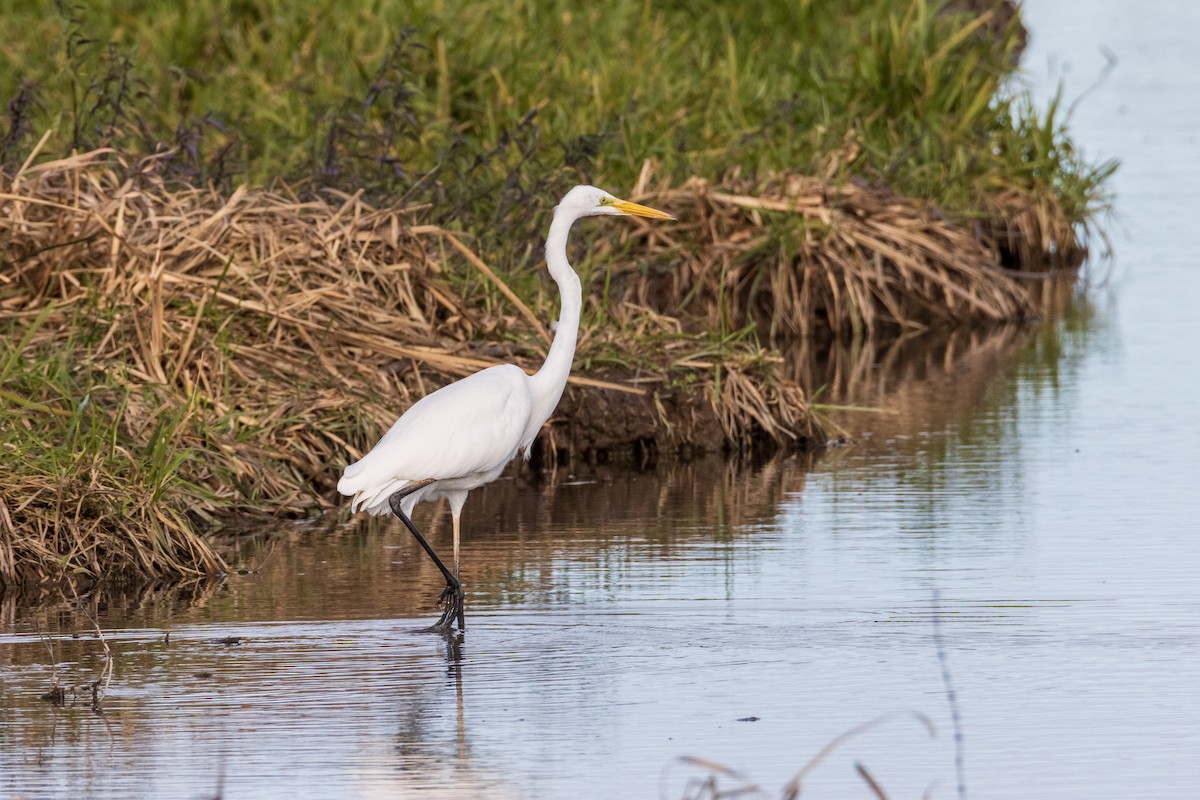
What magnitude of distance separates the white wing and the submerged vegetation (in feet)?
3.68

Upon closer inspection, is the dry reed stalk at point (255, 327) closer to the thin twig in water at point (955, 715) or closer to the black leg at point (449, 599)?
the black leg at point (449, 599)

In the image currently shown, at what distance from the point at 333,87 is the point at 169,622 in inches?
338

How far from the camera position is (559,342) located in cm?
838

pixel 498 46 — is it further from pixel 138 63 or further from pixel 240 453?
pixel 240 453

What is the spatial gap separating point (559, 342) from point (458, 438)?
70 cm

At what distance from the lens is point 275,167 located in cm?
1373

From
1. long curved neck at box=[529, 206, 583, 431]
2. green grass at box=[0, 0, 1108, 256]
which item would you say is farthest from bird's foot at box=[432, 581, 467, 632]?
green grass at box=[0, 0, 1108, 256]

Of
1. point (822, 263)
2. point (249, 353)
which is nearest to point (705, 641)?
point (249, 353)

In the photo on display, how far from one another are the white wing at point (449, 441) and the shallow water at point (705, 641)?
1.52ft

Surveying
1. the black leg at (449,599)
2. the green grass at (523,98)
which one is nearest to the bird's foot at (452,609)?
the black leg at (449,599)

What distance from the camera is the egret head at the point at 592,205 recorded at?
8.55 m

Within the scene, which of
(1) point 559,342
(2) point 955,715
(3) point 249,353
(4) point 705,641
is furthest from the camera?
(3) point 249,353

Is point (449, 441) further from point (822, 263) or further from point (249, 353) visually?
point (822, 263)

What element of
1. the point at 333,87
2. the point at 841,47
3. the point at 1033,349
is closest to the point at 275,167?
the point at 333,87
